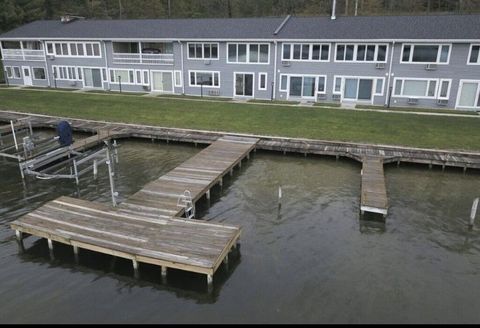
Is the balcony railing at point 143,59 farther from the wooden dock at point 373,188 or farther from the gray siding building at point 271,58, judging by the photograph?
the wooden dock at point 373,188

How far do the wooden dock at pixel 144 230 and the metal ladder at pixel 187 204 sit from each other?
14 centimetres

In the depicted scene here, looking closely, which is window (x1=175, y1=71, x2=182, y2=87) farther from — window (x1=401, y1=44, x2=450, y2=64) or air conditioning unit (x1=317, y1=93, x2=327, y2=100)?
window (x1=401, y1=44, x2=450, y2=64)

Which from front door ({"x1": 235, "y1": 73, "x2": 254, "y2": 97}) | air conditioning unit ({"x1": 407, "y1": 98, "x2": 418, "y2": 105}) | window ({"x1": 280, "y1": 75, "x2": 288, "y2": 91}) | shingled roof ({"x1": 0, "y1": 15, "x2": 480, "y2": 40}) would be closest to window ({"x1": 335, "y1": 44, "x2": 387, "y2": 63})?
shingled roof ({"x1": 0, "y1": 15, "x2": 480, "y2": 40})

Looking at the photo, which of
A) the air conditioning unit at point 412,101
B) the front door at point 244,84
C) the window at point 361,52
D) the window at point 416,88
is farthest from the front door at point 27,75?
the air conditioning unit at point 412,101

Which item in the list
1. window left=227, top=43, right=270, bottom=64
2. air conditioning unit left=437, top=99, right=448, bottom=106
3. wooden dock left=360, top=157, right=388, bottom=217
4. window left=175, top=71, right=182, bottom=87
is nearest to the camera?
wooden dock left=360, top=157, right=388, bottom=217

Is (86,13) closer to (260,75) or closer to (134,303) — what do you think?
(260,75)

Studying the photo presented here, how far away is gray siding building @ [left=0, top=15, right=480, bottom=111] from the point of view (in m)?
28.6

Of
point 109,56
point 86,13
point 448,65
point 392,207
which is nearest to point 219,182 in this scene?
point 392,207

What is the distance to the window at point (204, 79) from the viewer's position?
3481 cm

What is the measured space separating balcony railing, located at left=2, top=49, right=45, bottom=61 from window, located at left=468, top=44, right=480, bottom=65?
40.1 m

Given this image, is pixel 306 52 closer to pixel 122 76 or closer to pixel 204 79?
pixel 204 79

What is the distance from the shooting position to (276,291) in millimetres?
9578

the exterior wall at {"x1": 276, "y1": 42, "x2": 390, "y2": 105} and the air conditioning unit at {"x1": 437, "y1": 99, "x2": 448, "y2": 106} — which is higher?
the exterior wall at {"x1": 276, "y1": 42, "x2": 390, "y2": 105}

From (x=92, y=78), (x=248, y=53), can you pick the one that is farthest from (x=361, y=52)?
(x=92, y=78)
